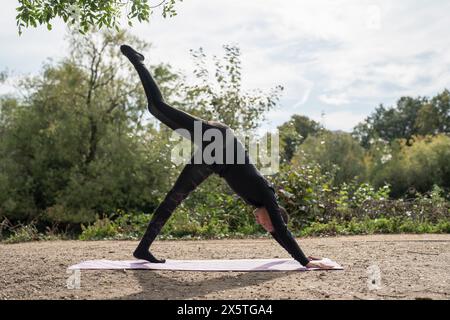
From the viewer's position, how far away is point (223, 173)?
573 cm

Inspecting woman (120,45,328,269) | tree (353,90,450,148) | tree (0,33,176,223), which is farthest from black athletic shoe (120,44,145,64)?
tree (353,90,450,148)

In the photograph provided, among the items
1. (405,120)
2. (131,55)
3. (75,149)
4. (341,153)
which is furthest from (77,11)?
(405,120)

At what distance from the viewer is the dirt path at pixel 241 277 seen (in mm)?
4531

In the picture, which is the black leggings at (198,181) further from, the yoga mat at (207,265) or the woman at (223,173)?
the yoga mat at (207,265)

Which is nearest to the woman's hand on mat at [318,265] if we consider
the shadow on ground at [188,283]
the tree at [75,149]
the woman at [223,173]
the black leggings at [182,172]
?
the woman at [223,173]

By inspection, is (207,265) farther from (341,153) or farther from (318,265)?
(341,153)

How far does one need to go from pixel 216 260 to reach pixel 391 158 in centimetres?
1761

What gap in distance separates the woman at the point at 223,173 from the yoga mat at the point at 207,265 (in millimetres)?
168

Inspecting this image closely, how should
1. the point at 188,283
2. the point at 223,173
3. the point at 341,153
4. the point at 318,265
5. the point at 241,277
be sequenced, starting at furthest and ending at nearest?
the point at 341,153, the point at 223,173, the point at 318,265, the point at 241,277, the point at 188,283

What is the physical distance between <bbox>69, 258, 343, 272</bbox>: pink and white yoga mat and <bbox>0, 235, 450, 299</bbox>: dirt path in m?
0.14

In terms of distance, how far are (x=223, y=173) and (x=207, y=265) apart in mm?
1058

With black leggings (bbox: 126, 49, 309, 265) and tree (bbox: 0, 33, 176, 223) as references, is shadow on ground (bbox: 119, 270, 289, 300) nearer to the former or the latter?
black leggings (bbox: 126, 49, 309, 265)

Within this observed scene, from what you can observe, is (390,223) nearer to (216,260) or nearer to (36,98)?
(216,260)
